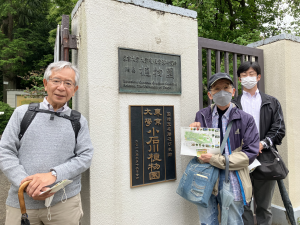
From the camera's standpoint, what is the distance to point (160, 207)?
274cm

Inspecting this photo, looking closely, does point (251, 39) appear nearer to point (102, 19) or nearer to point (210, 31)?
point (210, 31)

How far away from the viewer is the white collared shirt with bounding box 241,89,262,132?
284 cm

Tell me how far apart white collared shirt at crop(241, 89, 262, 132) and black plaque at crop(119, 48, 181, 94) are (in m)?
0.86

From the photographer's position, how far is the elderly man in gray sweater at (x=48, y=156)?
5.43 ft

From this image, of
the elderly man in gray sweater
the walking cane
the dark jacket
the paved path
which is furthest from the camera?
the paved path

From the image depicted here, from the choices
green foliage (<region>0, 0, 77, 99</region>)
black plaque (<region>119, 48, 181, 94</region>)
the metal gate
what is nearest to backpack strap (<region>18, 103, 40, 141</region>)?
black plaque (<region>119, 48, 181, 94</region>)

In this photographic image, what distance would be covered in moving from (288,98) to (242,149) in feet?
6.83

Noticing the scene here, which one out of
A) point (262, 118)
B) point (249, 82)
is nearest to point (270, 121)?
point (262, 118)

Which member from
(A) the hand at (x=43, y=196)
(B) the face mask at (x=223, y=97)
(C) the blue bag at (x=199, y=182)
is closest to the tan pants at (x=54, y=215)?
(A) the hand at (x=43, y=196)

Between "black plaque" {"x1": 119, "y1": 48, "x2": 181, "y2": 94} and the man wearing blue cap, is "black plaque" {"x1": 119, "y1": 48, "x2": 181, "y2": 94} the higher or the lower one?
the higher one

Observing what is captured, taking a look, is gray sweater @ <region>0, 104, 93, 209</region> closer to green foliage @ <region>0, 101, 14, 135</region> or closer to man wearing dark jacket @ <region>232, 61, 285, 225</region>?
man wearing dark jacket @ <region>232, 61, 285, 225</region>

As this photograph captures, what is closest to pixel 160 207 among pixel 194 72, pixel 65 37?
pixel 194 72

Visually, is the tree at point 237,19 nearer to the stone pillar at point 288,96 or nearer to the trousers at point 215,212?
the stone pillar at point 288,96

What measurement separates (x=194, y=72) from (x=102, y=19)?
1343 millimetres
